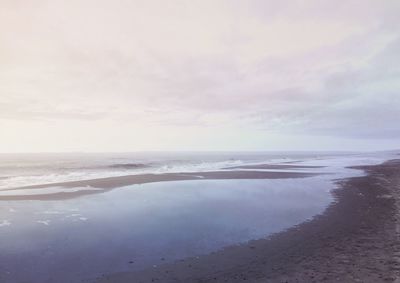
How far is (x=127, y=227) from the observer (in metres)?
15.9

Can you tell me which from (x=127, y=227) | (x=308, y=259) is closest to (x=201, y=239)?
(x=127, y=227)

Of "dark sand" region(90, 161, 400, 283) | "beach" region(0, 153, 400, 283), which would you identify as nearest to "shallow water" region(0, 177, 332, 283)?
"beach" region(0, 153, 400, 283)

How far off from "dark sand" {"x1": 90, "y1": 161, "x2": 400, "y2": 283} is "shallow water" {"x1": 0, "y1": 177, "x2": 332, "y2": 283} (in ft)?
3.02

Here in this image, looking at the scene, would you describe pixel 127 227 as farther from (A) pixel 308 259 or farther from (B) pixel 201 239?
(A) pixel 308 259

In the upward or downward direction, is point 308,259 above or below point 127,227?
below

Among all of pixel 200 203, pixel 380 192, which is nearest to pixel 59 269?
pixel 200 203

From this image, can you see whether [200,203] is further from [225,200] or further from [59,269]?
[59,269]

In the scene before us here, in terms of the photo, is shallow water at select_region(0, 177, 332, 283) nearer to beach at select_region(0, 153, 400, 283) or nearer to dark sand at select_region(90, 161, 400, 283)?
beach at select_region(0, 153, 400, 283)

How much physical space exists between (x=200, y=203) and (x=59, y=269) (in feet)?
43.9

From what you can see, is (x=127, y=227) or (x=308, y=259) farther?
(x=127, y=227)

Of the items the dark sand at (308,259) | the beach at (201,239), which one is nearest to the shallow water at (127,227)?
the beach at (201,239)

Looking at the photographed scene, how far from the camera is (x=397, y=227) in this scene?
46.9ft

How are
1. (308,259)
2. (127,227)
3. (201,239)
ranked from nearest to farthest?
(308,259), (201,239), (127,227)

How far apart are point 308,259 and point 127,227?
9045 millimetres
